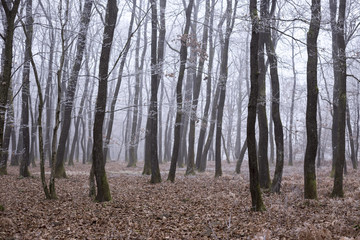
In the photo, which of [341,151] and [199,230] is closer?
[199,230]

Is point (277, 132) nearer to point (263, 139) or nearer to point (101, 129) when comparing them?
point (263, 139)

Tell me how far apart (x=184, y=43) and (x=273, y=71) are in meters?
4.20

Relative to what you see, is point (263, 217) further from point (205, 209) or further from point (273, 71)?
point (273, 71)

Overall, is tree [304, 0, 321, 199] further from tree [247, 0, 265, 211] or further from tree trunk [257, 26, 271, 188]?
tree trunk [257, 26, 271, 188]

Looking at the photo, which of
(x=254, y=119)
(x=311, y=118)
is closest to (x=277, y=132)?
(x=311, y=118)

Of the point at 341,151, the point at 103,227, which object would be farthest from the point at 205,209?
the point at 341,151

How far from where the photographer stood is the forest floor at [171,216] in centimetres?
618

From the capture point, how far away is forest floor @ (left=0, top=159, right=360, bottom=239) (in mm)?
6176

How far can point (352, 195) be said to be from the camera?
9.88 metres

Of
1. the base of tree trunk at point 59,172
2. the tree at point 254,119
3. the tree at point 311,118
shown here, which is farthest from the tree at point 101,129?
the base of tree trunk at point 59,172

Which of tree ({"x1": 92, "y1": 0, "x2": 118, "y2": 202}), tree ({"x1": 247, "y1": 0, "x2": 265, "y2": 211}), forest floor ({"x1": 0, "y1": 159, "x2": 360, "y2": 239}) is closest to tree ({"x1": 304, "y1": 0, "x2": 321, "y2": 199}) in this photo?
forest floor ({"x1": 0, "y1": 159, "x2": 360, "y2": 239})

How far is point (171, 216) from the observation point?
7.71 m

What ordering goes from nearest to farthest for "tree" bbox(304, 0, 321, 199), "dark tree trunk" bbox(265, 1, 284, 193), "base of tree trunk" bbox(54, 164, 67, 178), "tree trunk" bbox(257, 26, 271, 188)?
"tree" bbox(304, 0, 321, 199), "dark tree trunk" bbox(265, 1, 284, 193), "tree trunk" bbox(257, 26, 271, 188), "base of tree trunk" bbox(54, 164, 67, 178)

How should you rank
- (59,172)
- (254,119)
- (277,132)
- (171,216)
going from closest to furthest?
(171,216)
(254,119)
(277,132)
(59,172)
